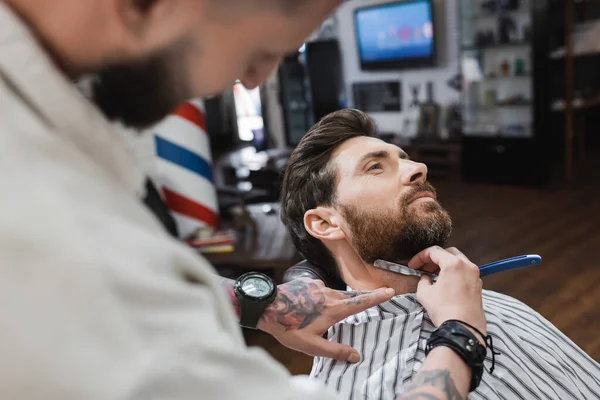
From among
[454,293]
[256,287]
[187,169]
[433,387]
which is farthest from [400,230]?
[187,169]

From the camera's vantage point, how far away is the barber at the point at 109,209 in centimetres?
40

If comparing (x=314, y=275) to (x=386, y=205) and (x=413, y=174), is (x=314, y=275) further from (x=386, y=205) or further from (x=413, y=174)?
(x=413, y=174)

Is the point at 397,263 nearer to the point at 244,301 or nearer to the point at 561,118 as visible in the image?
the point at 244,301

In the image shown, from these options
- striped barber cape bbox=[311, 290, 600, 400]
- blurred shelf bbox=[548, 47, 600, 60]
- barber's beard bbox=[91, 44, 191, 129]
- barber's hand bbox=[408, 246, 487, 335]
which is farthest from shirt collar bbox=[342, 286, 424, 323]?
blurred shelf bbox=[548, 47, 600, 60]

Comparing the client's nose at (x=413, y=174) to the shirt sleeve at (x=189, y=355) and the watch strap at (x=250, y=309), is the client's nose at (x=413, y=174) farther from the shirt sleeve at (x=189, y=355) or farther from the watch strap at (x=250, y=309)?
the shirt sleeve at (x=189, y=355)

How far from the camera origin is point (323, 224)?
1.60 meters

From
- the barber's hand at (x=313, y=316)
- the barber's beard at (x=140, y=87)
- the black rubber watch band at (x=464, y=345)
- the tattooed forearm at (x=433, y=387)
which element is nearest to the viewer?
the barber's beard at (x=140, y=87)

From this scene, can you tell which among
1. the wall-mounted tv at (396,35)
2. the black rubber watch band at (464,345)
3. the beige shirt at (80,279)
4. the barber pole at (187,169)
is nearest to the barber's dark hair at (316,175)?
the black rubber watch band at (464,345)

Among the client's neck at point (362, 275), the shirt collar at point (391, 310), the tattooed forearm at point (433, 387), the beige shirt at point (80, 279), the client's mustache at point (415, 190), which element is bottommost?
the shirt collar at point (391, 310)

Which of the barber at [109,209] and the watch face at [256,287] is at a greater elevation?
the barber at [109,209]

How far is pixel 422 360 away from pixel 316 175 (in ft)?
1.95

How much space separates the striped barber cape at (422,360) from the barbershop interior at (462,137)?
4.47ft

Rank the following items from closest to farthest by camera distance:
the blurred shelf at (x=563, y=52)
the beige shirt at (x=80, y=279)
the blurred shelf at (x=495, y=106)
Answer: the beige shirt at (x=80, y=279) < the blurred shelf at (x=563, y=52) < the blurred shelf at (x=495, y=106)

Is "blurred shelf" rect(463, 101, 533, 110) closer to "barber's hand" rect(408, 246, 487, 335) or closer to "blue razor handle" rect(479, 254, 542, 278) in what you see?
"blue razor handle" rect(479, 254, 542, 278)
